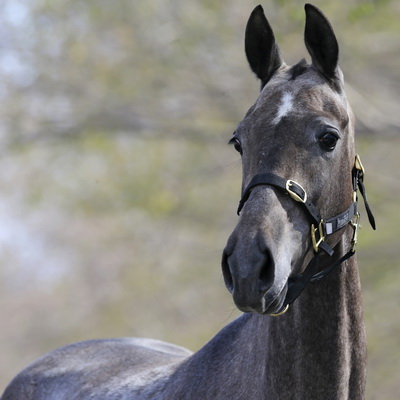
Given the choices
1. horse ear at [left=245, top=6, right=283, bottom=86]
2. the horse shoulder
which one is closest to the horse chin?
horse ear at [left=245, top=6, right=283, bottom=86]

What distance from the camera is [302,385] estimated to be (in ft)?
14.7

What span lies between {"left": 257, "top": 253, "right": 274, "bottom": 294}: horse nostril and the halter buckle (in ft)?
1.21

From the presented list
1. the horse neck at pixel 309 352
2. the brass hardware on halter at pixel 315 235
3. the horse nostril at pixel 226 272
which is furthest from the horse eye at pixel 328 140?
the horse nostril at pixel 226 272

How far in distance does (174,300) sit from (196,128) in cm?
543

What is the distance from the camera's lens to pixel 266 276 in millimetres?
3953

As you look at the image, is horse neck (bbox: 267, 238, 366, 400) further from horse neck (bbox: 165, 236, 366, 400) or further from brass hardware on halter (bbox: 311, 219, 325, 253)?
brass hardware on halter (bbox: 311, 219, 325, 253)

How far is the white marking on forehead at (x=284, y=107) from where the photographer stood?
→ 4367 millimetres

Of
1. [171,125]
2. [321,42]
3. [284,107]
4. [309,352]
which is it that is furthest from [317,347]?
[171,125]

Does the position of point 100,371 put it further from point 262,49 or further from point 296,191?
point 296,191

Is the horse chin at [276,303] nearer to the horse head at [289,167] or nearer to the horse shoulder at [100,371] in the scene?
the horse head at [289,167]

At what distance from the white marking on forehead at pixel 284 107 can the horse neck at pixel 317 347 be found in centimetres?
70

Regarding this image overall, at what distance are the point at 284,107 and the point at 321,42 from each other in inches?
20.1

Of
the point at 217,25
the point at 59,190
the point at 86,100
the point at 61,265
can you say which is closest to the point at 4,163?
the point at 59,190

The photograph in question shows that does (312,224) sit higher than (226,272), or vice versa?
(312,224)
